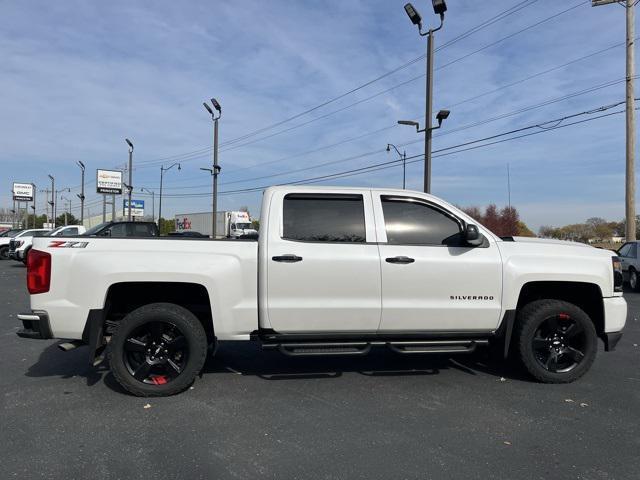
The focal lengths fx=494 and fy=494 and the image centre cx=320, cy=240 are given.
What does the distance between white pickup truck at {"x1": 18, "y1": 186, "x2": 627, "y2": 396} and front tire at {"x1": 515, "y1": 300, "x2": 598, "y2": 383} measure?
0.01 meters

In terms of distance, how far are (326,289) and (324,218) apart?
71 cm

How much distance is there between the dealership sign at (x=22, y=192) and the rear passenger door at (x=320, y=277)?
90.2 m

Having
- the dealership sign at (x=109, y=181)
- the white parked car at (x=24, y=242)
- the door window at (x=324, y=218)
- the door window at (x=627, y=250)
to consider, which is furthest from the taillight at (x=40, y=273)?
the dealership sign at (x=109, y=181)

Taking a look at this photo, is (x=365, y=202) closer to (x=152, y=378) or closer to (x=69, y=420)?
(x=152, y=378)

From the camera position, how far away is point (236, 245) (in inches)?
183

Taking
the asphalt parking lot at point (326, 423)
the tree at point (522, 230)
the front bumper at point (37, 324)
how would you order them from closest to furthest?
the asphalt parking lot at point (326, 423) → the front bumper at point (37, 324) → the tree at point (522, 230)

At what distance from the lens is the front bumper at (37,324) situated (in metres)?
4.42

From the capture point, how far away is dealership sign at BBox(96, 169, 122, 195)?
5494 cm

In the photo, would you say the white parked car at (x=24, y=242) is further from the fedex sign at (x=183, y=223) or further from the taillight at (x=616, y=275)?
the fedex sign at (x=183, y=223)

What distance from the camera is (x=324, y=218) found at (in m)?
4.85

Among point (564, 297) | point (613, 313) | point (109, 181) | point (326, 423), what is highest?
point (109, 181)

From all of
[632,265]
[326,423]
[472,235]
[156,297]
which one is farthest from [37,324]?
[632,265]

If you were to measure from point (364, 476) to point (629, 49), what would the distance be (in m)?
Result: 21.0

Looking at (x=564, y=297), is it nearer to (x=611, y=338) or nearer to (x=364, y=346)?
(x=611, y=338)
